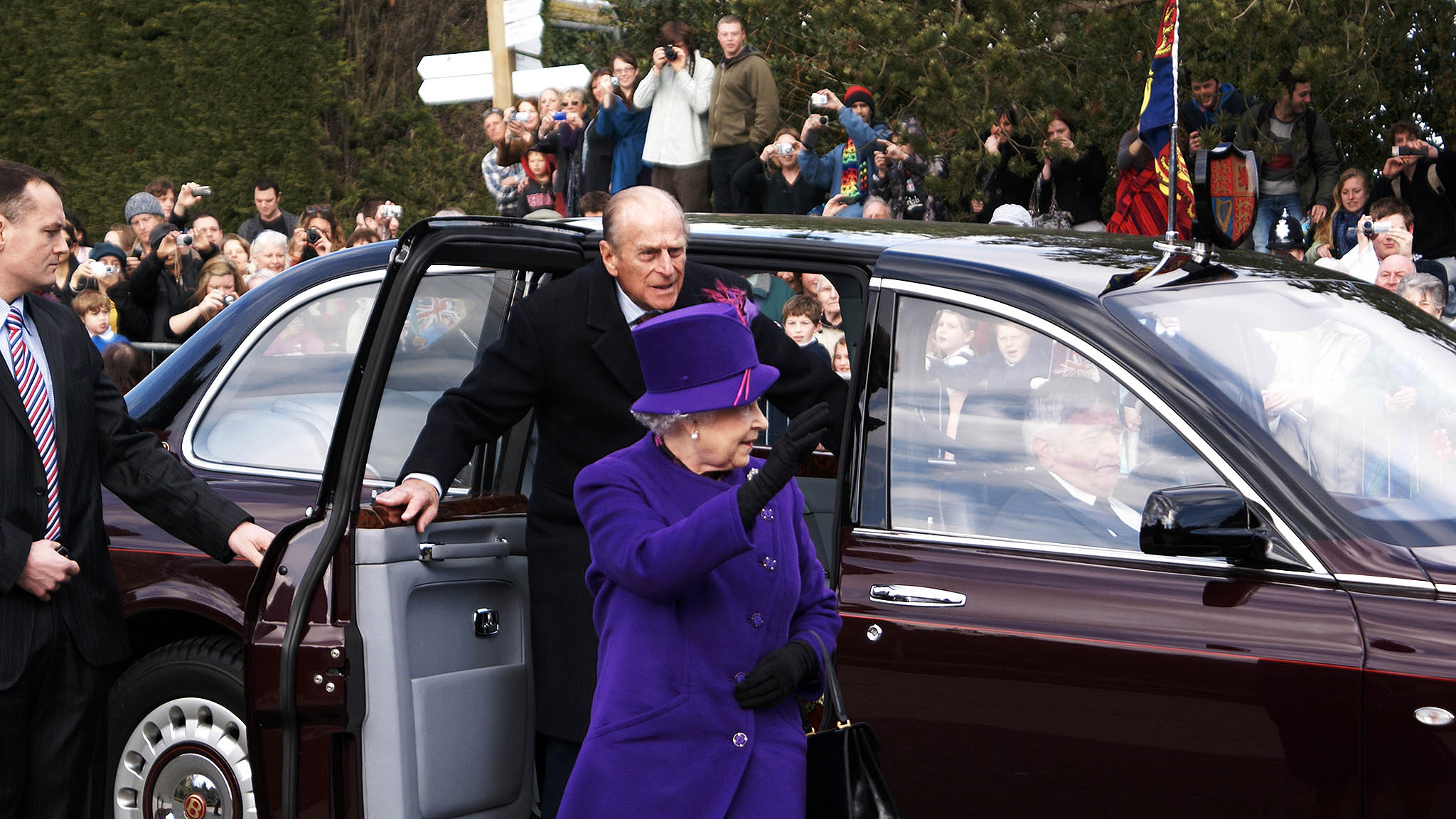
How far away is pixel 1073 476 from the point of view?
12.3 feet

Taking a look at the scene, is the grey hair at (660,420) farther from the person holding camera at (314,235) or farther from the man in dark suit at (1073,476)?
the person holding camera at (314,235)

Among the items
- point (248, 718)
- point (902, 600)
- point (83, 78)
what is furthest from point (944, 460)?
point (83, 78)

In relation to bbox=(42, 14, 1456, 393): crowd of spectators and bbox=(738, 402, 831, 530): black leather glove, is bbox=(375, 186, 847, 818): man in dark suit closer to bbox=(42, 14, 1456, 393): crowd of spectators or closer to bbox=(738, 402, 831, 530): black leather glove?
bbox=(738, 402, 831, 530): black leather glove

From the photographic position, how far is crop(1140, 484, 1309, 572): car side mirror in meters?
3.38

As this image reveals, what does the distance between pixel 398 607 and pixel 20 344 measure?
107 centimetres

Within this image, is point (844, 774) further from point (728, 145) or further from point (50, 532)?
point (728, 145)

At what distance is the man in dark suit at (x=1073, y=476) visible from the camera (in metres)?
3.72

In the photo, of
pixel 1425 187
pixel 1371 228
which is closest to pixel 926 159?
pixel 1425 187

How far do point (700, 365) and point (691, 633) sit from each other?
1.64ft

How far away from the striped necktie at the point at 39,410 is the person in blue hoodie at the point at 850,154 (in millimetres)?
7352

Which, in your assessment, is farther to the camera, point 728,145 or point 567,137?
point 567,137

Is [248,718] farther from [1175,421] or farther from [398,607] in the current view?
[1175,421]

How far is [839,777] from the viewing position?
3066 mm

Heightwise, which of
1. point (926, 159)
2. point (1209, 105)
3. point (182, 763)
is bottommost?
point (182, 763)
